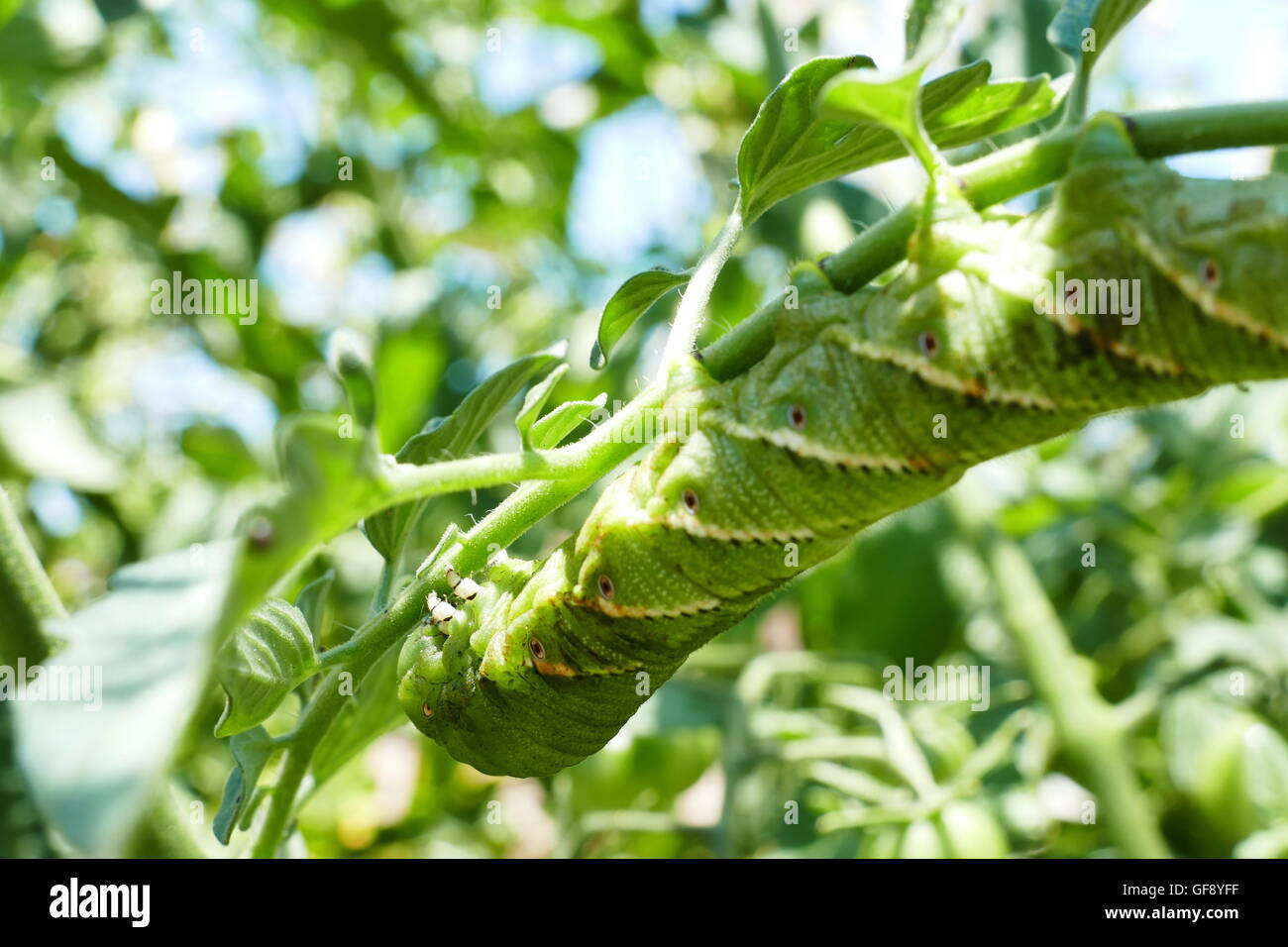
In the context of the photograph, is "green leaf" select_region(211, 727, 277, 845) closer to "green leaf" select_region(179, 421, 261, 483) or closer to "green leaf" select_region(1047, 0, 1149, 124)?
"green leaf" select_region(1047, 0, 1149, 124)

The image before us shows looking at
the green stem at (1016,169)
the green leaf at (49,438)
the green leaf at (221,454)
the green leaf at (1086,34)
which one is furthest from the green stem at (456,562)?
the green leaf at (221,454)

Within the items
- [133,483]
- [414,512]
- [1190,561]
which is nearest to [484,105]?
[133,483]

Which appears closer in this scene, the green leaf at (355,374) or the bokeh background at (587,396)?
the green leaf at (355,374)

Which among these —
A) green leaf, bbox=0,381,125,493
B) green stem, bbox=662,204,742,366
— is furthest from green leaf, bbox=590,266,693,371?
green leaf, bbox=0,381,125,493

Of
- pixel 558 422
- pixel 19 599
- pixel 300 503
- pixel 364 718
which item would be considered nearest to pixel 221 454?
A: pixel 364 718

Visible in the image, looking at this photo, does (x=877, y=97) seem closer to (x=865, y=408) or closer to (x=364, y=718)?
(x=865, y=408)

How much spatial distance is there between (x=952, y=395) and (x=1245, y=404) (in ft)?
7.81

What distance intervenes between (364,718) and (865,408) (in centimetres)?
82

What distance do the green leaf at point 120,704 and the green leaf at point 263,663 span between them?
21cm

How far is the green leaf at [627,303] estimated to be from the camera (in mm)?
1213

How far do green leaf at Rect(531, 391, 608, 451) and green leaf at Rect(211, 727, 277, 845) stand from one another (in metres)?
0.46

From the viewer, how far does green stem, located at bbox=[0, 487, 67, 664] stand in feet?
3.95

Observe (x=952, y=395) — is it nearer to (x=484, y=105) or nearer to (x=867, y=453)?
(x=867, y=453)

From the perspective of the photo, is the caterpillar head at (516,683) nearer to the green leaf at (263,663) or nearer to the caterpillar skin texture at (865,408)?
the caterpillar skin texture at (865,408)
